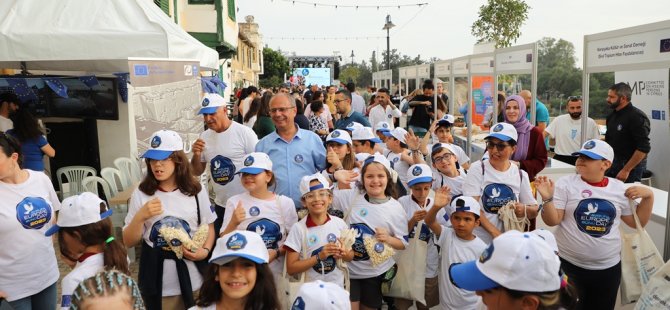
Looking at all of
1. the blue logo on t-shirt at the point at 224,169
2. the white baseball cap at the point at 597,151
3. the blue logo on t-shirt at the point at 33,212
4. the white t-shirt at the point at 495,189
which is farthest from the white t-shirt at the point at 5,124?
the white baseball cap at the point at 597,151

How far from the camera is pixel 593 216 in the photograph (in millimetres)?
3752

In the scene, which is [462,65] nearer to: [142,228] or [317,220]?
[317,220]

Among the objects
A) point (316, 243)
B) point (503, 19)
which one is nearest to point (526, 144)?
point (316, 243)

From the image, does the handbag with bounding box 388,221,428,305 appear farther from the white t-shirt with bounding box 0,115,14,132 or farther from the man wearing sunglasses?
the white t-shirt with bounding box 0,115,14,132

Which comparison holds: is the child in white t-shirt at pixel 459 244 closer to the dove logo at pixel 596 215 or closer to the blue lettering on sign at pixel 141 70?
the dove logo at pixel 596 215

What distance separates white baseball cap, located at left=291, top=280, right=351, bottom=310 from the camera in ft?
7.53

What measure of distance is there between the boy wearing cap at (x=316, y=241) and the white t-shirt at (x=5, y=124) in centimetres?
516

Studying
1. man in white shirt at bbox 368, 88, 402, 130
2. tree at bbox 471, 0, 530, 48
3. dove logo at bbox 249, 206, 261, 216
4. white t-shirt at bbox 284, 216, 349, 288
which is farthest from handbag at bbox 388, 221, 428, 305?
tree at bbox 471, 0, 530, 48

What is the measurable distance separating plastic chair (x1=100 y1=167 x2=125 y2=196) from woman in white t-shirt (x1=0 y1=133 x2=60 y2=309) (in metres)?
3.52

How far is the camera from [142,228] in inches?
131

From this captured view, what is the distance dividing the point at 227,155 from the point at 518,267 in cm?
349

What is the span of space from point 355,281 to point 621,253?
2.01m

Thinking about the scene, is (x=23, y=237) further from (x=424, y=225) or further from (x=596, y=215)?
(x=596, y=215)

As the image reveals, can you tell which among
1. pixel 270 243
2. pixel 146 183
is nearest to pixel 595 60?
pixel 270 243
